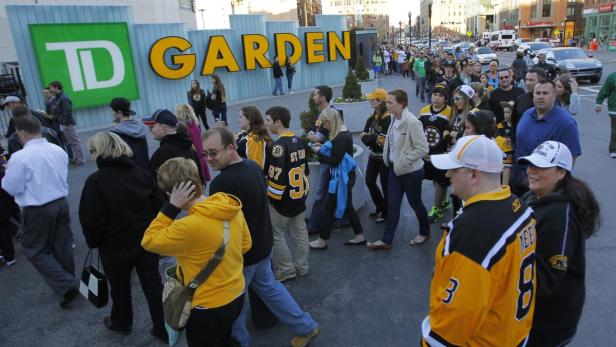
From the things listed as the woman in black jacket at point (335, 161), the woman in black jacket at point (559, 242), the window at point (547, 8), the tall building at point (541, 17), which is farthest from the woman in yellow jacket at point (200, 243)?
the window at point (547, 8)

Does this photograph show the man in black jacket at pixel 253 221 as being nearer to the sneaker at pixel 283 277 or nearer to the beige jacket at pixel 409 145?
the sneaker at pixel 283 277

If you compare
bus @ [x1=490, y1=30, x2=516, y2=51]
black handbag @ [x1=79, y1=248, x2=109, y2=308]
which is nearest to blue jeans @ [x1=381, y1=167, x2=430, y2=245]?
black handbag @ [x1=79, y1=248, x2=109, y2=308]

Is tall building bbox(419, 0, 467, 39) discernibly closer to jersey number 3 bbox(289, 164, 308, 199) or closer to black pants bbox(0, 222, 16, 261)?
jersey number 3 bbox(289, 164, 308, 199)

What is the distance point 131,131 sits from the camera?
4812mm

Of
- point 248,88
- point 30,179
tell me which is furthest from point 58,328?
point 248,88

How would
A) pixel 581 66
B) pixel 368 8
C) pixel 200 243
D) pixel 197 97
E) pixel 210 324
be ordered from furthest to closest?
1. pixel 368 8
2. pixel 581 66
3. pixel 197 97
4. pixel 210 324
5. pixel 200 243

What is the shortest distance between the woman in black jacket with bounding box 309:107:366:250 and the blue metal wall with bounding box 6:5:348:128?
11.5 m

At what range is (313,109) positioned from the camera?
21.4 feet

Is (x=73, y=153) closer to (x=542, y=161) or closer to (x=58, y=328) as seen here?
(x=58, y=328)

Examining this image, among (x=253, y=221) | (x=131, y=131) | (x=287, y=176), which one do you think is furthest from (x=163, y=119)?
(x=253, y=221)

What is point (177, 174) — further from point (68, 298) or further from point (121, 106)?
point (121, 106)

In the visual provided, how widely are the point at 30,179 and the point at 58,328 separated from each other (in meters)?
1.48

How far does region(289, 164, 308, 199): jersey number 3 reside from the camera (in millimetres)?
4199

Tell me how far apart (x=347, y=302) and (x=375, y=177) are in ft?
6.78
